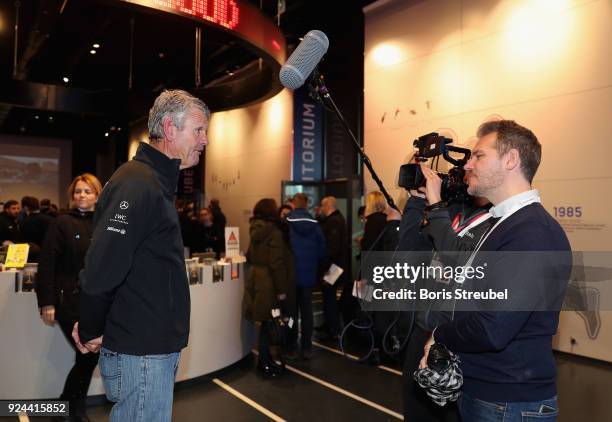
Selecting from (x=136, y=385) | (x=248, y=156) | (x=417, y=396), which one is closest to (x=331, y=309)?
(x=417, y=396)

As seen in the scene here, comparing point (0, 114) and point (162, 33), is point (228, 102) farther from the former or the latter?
point (0, 114)

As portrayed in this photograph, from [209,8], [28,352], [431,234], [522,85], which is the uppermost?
[209,8]

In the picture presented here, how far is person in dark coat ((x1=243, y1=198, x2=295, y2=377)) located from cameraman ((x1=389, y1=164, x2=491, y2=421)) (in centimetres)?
203

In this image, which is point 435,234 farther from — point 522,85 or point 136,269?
point 522,85

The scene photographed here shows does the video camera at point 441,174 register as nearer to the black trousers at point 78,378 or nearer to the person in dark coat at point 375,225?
the black trousers at point 78,378

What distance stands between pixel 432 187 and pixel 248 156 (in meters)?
8.73

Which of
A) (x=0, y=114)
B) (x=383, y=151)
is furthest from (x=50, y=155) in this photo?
(x=383, y=151)

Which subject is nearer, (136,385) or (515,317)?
(515,317)

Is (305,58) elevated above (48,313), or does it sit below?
above

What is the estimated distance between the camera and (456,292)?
4.75ft

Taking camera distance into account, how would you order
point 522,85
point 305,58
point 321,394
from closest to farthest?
1. point 305,58
2. point 321,394
3. point 522,85

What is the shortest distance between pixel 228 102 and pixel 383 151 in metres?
2.26

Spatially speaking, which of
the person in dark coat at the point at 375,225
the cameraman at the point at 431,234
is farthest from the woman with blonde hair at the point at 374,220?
the cameraman at the point at 431,234

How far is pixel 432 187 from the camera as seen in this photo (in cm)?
159
